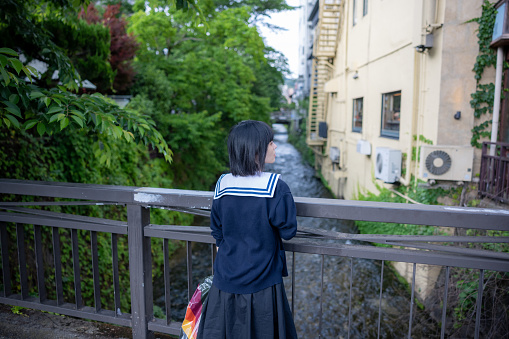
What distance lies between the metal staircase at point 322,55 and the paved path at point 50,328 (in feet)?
52.7

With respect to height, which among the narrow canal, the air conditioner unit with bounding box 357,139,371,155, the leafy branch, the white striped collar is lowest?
the narrow canal

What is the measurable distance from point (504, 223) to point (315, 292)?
288 inches

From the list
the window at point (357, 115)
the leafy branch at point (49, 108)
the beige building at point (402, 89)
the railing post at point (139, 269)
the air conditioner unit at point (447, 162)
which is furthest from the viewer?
the window at point (357, 115)

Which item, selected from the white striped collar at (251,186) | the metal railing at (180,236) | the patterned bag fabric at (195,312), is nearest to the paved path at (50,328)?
the metal railing at (180,236)

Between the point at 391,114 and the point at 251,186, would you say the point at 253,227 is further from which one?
the point at 391,114

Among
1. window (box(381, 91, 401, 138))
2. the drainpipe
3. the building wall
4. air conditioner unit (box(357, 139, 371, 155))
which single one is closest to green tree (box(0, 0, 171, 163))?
the drainpipe

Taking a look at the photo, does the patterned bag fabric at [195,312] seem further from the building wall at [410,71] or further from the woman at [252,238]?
the building wall at [410,71]

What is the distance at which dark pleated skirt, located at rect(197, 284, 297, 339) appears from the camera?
6.22 feet

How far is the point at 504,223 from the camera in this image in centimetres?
183

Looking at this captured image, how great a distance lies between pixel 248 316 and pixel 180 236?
758 millimetres

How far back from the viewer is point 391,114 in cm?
1050

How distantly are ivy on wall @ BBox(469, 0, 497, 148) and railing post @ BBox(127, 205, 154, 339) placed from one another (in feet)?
22.2

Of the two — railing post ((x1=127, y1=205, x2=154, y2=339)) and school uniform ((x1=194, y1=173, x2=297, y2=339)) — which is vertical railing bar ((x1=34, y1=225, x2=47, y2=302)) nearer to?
railing post ((x1=127, y1=205, x2=154, y2=339))

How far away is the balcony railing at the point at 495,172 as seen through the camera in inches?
245
